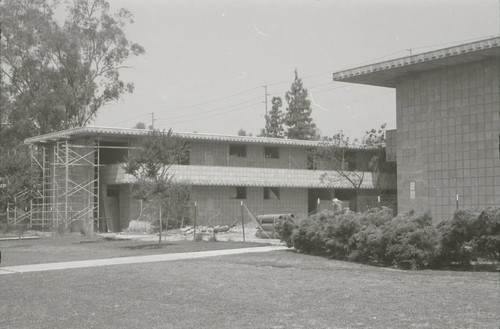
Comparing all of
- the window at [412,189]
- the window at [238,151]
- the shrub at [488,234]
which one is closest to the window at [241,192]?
the window at [238,151]

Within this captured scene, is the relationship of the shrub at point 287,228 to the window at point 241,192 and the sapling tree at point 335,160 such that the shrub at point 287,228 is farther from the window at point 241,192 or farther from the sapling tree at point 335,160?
the sapling tree at point 335,160

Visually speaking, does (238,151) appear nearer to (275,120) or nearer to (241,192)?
(241,192)

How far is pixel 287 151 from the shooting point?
46000 millimetres

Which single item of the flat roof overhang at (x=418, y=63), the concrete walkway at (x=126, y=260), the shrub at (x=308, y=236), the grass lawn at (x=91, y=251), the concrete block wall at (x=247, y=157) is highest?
the flat roof overhang at (x=418, y=63)

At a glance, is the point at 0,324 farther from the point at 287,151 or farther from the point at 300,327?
the point at 287,151

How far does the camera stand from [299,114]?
255 ft

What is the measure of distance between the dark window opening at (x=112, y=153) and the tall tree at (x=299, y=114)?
36.4 metres

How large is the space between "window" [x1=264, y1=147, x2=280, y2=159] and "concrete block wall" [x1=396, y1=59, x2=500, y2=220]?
1615 cm

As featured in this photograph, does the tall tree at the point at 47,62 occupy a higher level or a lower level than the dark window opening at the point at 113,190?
higher

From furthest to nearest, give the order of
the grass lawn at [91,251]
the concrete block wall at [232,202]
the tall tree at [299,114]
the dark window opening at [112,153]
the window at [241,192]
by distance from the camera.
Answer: the tall tree at [299,114] → the window at [241,192] → the concrete block wall at [232,202] → the dark window opening at [112,153] → the grass lawn at [91,251]

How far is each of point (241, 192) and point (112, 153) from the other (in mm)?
8412

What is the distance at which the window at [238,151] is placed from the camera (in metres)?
43.6

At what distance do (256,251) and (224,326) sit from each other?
40.4 ft

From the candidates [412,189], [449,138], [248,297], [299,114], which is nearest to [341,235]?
[248,297]
